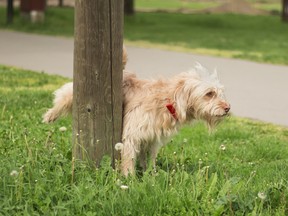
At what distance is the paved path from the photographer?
34.0ft

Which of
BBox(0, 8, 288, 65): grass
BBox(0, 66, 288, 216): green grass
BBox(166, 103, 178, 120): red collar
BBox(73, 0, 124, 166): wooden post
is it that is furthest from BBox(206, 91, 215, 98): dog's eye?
BBox(0, 8, 288, 65): grass

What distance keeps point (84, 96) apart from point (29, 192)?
949mm

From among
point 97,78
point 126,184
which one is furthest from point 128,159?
point 97,78

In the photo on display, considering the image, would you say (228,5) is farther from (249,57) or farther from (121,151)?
(121,151)

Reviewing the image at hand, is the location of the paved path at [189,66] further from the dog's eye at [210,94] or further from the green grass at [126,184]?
the dog's eye at [210,94]

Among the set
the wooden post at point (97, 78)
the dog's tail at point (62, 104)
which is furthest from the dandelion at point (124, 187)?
the dog's tail at point (62, 104)

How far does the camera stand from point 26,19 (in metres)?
22.5

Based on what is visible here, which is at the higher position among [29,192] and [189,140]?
[29,192]

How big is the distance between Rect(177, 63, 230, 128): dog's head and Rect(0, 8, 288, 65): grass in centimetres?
1016

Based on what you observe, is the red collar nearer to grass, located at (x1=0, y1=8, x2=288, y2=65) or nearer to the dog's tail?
the dog's tail

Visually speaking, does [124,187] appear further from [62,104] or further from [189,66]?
[189,66]

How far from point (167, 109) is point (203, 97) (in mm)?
276

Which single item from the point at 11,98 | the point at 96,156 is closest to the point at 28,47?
the point at 11,98

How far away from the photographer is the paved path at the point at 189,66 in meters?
10.4
